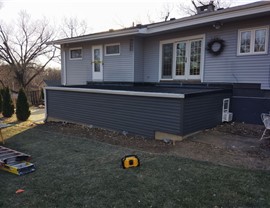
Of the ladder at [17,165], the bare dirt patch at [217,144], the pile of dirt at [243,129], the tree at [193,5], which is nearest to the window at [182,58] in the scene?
the pile of dirt at [243,129]

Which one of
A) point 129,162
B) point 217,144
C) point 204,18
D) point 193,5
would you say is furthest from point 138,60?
point 193,5

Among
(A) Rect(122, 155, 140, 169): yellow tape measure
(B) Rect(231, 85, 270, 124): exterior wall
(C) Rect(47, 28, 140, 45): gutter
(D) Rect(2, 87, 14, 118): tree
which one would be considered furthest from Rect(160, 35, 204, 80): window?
(D) Rect(2, 87, 14, 118): tree

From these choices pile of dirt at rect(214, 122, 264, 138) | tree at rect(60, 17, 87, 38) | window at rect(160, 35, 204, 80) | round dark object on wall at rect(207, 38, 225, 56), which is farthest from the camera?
tree at rect(60, 17, 87, 38)

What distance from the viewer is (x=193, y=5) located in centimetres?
2303

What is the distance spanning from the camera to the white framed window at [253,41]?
6770 mm

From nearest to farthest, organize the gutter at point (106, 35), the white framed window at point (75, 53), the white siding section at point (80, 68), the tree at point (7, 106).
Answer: the gutter at point (106, 35)
the tree at point (7, 106)
the white siding section at point (80, 68)
the white framed window at point (75, 53)

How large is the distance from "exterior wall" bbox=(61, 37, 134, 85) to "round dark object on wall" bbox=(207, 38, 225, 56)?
10.8ft

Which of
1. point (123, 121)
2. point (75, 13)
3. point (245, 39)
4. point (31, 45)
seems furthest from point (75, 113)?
point (75, 13)

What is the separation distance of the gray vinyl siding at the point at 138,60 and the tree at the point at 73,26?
915 inches

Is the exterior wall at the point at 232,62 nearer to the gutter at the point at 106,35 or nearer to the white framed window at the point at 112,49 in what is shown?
the gutter at the point at 106,35

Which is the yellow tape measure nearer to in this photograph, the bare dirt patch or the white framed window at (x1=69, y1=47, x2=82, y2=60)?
the bare dirt patch

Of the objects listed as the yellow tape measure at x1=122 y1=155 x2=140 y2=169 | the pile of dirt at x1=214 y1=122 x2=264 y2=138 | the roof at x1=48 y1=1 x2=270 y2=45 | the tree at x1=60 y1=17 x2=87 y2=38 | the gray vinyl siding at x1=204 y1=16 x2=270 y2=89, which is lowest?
the yellow tape measure at x1=122 y1=155 x2=140 y2=169

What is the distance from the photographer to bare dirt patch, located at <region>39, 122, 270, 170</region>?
417cm

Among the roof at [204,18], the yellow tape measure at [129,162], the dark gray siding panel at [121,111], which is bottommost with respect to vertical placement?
the yellow tape measure at [129,162]
